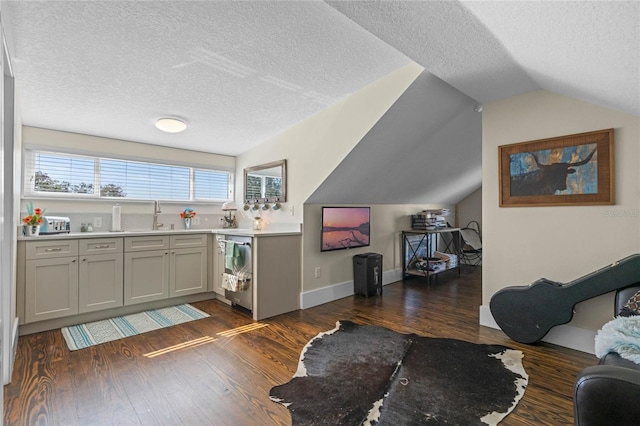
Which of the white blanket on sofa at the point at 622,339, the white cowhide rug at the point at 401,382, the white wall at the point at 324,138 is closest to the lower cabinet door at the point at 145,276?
the white wall at the point at 324,138

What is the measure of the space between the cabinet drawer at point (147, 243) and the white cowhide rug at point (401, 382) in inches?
85.7

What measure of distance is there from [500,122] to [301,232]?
2.38 meters

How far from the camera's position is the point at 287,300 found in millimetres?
3492

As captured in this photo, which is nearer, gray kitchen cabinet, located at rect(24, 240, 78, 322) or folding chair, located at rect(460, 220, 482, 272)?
gray kitchen cabinet, located at rect(24, 240, 78, 322)

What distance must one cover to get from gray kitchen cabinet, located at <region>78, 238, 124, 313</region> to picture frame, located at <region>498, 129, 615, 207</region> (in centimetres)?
403

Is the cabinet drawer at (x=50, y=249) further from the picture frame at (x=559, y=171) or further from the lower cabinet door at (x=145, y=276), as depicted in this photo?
the picture frame at (x=559, y=171)

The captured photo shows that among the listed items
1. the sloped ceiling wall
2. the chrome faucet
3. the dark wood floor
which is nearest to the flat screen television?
the sloped ceiling wall

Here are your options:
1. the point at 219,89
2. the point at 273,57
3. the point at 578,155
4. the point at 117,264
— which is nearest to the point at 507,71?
the point at 578,155

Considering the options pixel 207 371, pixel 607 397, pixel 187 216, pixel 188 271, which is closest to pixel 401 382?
pixel 607 397

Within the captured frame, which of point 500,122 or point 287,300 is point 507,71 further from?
point 287,300

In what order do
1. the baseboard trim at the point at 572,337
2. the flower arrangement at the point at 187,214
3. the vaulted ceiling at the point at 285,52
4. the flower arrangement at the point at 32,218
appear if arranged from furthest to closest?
the flower arrangement at the point at 187,214, the flower arrangement at the point at 32,218, the baseboard trim at the point at 572,337, the vaulted ceiling at the point at 285,52

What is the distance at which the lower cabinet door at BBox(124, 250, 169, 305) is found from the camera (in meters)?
3.34

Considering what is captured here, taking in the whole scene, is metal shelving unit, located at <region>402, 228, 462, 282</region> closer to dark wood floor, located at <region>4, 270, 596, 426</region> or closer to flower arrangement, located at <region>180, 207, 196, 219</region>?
dark wood floor, located at <region>4, 270, 596, 426</region>

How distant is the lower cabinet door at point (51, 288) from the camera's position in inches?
110
